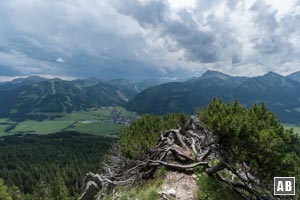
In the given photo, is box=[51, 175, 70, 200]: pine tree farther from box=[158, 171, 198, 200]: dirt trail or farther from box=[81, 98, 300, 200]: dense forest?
box=[158, 171, 198, 200]: dirt trail

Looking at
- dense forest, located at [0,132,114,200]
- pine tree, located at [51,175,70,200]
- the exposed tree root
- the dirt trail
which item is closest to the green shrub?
the exposed tree root

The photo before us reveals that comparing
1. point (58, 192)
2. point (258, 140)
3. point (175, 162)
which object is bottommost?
point (58, 192)

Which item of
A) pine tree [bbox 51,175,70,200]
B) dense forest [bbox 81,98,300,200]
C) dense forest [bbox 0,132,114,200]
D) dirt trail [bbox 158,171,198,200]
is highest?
dense forest [bbox 81,98,300,200]

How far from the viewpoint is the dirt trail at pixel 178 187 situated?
16956 mm

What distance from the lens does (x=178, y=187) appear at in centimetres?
1800

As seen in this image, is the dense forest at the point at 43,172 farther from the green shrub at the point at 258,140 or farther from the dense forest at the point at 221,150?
the green shrub at the point at 258,140

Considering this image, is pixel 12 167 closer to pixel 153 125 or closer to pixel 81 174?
pixel 81 174

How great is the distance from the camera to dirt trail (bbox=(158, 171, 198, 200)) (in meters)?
17.0

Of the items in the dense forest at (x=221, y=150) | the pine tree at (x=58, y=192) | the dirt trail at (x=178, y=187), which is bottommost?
the pine tree at (x=58, y=192)

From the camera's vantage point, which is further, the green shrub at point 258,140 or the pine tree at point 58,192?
the pine tree at point 58,192

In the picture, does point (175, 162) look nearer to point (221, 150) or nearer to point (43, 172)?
point (221, 150)

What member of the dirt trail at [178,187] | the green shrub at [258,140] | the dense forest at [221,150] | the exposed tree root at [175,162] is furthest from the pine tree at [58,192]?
the green shrub at [258,140]

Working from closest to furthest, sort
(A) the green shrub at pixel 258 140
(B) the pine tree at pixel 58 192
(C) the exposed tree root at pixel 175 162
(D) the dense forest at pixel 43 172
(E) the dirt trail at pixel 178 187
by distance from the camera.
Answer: (A) the green shrub at pixel 258 140 < (E) the dirt trail at pixel 178 187 < (C) the exposed tree root at pixel 175 162 < (B) the pine tree at pixel 58 192 < (D) the dense forest at pixel 43 172

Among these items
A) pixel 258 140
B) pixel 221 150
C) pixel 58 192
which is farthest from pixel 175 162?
pixel 58 192
